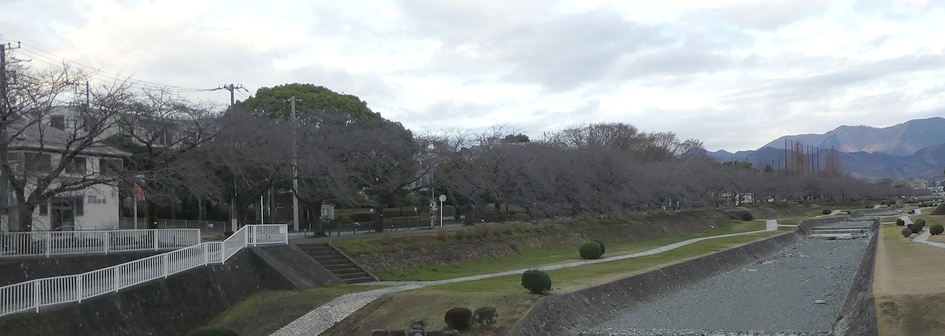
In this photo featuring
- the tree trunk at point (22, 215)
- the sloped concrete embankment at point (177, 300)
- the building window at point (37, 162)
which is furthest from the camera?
the building window at point (37, 162)

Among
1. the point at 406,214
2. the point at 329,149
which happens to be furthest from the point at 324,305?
the point at 406,214

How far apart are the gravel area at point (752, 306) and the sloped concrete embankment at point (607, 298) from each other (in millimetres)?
487

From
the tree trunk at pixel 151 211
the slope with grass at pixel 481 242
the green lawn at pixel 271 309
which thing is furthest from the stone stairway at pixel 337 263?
the tree trunk at pixel 151 211

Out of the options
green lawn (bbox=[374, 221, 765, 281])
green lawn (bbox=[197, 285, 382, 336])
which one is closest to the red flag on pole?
green lawn (bbox=[197, 285, 382, 336])

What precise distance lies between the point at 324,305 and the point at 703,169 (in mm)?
88702

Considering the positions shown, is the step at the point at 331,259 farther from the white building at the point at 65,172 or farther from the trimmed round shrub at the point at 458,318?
the trimmed round shrub at the point at 458,318

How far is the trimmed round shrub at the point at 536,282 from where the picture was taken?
24.8 meters

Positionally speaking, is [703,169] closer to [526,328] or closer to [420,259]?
[420,259]

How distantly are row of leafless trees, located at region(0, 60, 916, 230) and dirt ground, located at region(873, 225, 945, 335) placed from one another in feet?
74.2

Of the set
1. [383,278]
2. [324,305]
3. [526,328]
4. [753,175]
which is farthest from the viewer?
[753,175]

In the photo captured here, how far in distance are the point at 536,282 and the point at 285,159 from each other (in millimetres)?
16804

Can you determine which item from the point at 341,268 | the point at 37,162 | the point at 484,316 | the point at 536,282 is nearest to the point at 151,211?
the point at 341,268

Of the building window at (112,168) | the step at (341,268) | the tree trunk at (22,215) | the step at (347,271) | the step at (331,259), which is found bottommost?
the step at (347,271)

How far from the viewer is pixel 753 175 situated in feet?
435
